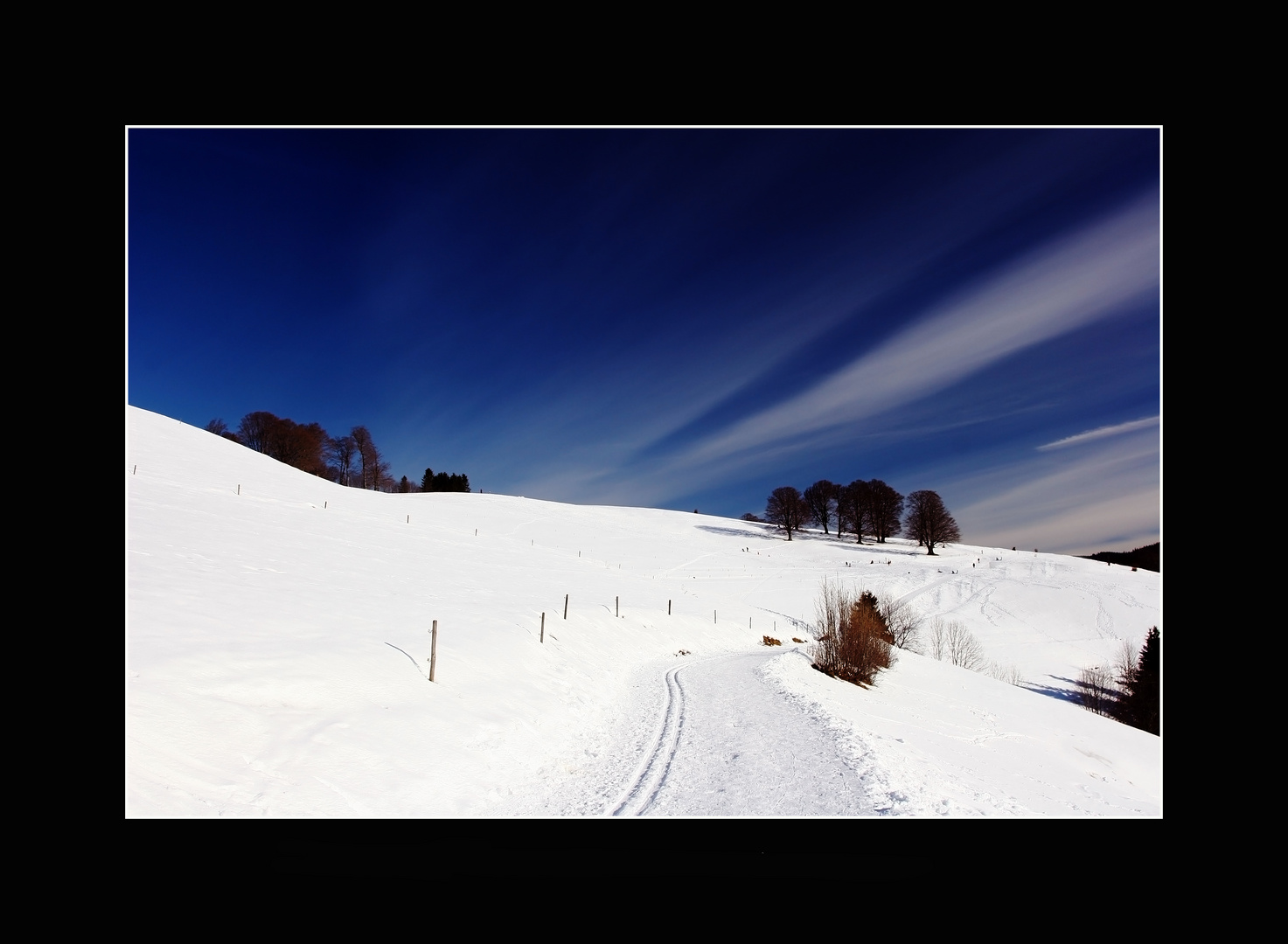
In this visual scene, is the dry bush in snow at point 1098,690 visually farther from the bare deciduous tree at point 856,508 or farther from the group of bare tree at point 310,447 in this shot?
the group of bare tree at point 310,447

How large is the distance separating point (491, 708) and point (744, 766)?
187 inches

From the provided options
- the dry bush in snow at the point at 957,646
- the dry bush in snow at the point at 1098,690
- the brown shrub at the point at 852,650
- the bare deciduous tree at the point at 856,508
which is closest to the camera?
the brown shrub at the point at 852,650

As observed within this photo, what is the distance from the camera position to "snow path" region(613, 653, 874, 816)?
563 centimetres

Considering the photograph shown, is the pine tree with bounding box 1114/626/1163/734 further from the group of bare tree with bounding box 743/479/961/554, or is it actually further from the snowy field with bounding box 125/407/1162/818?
the group of bare tree with bounding box 743/479/961/554

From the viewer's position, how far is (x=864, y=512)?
224 ft

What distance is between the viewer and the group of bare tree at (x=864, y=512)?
62000mm

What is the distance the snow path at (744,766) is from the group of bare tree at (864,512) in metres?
58.1

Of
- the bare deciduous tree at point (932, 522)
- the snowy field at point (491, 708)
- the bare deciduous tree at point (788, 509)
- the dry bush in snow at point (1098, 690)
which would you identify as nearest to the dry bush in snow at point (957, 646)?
the snowy field at point (491, 708)

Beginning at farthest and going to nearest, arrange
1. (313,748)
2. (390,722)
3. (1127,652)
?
1. (1127,652)
2. (390,722)
3. (313,748)

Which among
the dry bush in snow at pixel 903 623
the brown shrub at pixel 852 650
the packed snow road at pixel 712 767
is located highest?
the packed snow road at pixel 712 767
